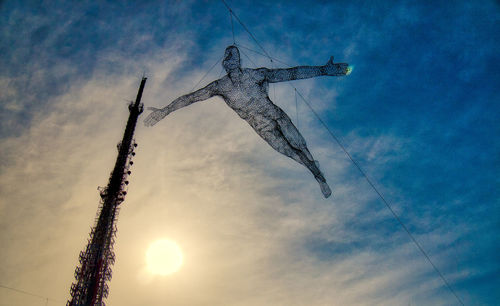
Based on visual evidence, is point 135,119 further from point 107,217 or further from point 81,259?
point 81,259

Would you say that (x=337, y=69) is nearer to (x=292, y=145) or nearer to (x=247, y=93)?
(x=292, y=145)

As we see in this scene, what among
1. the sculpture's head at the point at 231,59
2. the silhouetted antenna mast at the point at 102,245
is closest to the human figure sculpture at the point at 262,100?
the sculpture's head at the point at 231,59

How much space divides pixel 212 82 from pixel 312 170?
4696mm

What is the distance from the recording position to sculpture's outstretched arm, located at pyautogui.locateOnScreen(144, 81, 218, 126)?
33.3ft

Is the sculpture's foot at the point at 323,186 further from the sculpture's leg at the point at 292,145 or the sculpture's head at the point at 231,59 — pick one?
the sculpture's head at the point at 231,59

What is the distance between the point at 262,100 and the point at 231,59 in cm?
172

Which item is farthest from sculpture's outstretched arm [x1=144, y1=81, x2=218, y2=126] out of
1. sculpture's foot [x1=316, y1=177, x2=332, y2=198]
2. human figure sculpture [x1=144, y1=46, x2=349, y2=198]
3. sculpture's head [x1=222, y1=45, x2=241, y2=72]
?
sculpture's foot [x1=316, y1=177, x2=332, y2=198]

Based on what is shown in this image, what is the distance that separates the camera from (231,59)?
32.3 ft

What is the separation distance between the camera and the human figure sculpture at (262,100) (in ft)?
32.3

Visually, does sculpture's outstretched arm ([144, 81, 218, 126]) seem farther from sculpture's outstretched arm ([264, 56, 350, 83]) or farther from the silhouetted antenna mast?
the silhouetted antenna mast

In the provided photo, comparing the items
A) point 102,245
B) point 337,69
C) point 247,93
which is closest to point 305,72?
point 337,69

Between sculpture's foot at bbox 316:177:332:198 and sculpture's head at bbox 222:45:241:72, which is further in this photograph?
sculpture's foot at bbox 316:177:332:198

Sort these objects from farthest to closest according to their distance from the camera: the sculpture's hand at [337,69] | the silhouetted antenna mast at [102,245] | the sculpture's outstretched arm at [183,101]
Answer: the silhouetted antenna mast at [102,245]
the sculpture's outstretched arm at [183,101]
the sculpture's hand at [337,69]

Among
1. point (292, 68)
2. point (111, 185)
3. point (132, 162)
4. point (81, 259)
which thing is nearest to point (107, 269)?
point (81, 259)
